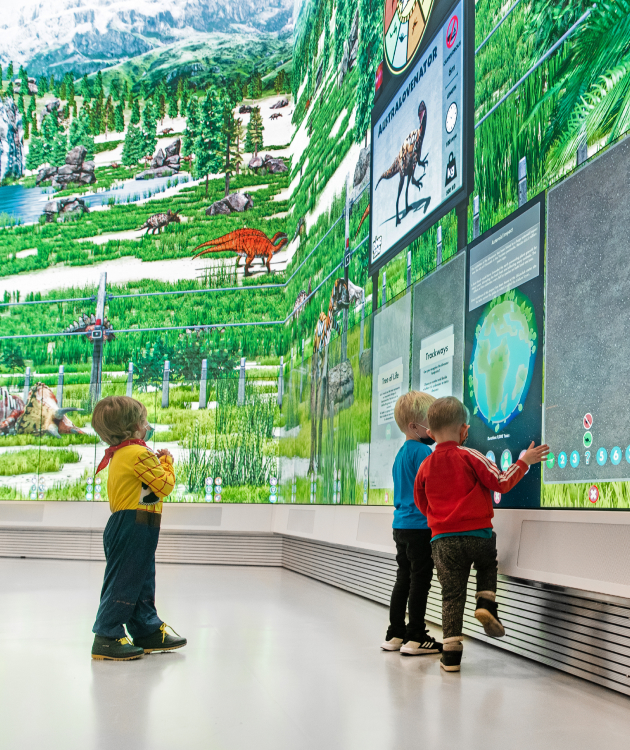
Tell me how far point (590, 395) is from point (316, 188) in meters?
6.05

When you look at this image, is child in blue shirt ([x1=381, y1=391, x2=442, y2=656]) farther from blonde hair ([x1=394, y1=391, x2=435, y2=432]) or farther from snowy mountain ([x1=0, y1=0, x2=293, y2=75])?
snowy mountain ([x1=0, y1=0, x2=293, y2=75])

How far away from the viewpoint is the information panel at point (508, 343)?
9.55 ft

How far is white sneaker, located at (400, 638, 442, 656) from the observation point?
9.84 ft

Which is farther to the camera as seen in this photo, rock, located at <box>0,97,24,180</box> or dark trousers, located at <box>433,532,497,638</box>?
rock, located at <box>0,97,24,180</box>

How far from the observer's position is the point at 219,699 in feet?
7.41

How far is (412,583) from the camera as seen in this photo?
311cm

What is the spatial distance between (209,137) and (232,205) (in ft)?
4.41

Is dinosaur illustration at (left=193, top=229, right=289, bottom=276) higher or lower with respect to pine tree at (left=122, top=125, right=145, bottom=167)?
lower

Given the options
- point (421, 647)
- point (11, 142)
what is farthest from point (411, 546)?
point (11, 142)

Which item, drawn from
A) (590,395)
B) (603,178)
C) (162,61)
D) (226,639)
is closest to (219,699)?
(226,639)

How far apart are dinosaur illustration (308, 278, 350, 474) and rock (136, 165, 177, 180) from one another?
5233 mm

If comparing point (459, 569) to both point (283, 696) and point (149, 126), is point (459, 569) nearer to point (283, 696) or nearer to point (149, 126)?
point (283, 696)

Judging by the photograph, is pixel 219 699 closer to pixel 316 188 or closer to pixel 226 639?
pixel 226 639

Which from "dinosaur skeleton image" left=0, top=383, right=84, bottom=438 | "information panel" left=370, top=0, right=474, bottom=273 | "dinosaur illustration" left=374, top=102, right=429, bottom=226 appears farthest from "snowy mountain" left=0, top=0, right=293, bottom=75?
"dinosaur illustration" left=374, top=102, right=429, bottom=226
